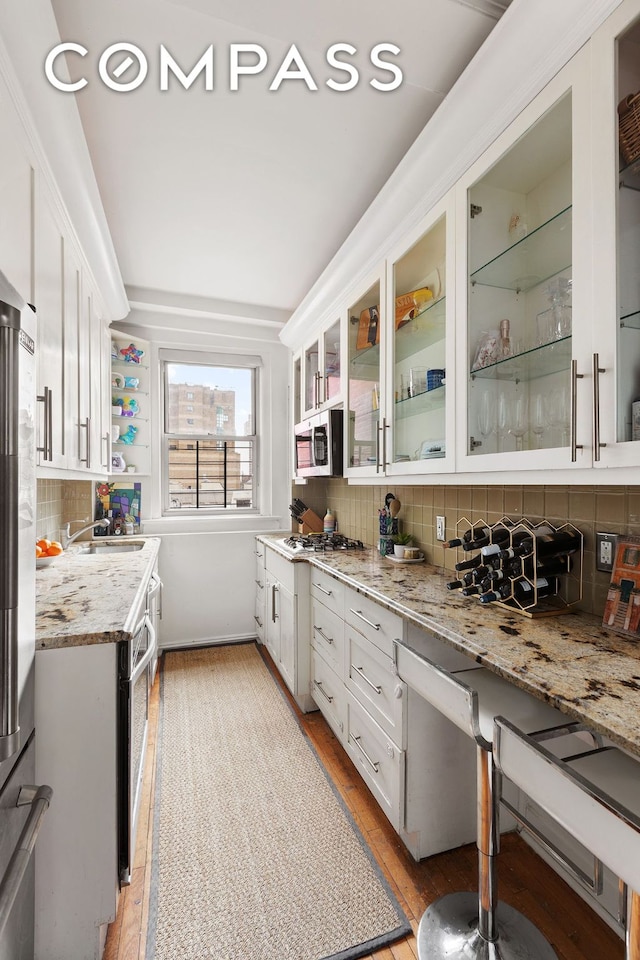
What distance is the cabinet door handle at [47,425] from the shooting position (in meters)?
1.48

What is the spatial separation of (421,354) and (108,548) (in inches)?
92.8

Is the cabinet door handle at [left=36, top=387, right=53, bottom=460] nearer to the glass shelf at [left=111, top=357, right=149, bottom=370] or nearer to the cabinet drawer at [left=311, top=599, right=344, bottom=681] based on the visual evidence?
the cabinet drawer at [left=311, top=599, right=344, bottom=681]

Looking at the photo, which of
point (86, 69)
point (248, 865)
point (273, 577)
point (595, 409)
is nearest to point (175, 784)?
point (248, 865)

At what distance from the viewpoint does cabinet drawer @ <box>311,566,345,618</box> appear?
2.02 m

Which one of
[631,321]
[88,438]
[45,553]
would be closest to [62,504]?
[45,553]

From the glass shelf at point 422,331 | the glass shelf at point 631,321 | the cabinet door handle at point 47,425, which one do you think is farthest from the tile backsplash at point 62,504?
the glass shelf at point 631,321

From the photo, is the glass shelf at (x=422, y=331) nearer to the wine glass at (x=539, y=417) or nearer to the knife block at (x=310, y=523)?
the wine glass at (x=539, y=417)

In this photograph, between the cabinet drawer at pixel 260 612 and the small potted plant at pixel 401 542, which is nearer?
the small potted plant at pixel 401 542

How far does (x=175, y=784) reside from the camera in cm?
189

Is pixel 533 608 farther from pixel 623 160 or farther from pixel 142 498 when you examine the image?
pixel 142 498

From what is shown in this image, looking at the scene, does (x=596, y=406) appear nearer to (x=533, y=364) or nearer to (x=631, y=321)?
(x=631, y=321)

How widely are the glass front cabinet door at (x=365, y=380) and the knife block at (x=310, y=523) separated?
0.98 m

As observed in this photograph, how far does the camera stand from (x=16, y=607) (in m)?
0.83

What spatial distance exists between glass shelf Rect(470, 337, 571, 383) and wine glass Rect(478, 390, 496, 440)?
0.07 metres
